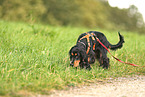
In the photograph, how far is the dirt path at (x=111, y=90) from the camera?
115 inches

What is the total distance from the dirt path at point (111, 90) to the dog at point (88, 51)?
0.75 m

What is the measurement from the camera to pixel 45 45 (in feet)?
17.7

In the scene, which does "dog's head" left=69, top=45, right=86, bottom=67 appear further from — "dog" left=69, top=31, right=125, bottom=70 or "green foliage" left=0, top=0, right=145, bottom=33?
"green foliage" left=0, top=0, right=145, bottom=33

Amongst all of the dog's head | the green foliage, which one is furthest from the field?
the green foliage

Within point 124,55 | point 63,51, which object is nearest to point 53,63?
point 63,51

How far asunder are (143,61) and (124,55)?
2.03 feet

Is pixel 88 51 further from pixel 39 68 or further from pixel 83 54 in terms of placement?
pixel 39 68

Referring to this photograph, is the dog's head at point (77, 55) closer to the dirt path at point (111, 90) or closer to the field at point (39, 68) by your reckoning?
the field at point (39, 68)

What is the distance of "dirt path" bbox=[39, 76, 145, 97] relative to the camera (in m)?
2.92

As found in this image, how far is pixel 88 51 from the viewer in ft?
14.1

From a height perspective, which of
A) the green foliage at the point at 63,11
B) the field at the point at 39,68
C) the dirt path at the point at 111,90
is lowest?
the dirt path at the point at 111,90

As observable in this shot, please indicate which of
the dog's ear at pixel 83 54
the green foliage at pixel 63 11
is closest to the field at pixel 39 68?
the dog's ear at pixel 83 54

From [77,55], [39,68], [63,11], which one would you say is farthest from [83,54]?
[63,11]

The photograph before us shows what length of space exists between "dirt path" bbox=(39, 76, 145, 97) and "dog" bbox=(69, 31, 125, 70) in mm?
752
